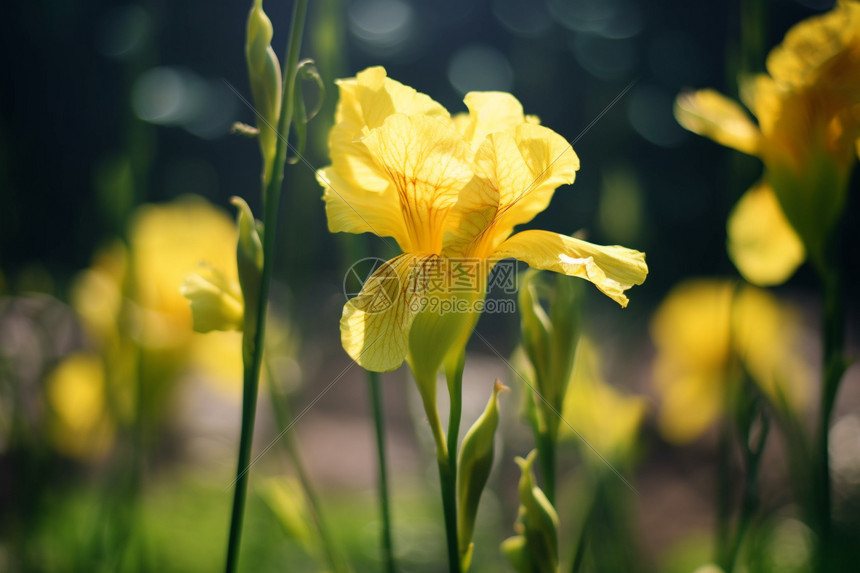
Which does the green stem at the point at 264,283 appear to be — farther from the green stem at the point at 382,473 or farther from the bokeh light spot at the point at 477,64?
the bokeh light spot at the point at 477,64

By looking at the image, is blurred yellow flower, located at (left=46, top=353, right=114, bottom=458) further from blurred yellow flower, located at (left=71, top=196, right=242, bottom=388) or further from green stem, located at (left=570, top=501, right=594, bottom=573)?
green stem, located at (left=570, top=501, right=594, bottom=573)

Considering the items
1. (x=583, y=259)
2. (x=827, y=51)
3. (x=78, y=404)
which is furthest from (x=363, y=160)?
(x=78, y=404)

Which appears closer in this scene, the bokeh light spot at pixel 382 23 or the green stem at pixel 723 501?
the green stem at pixel 723 501

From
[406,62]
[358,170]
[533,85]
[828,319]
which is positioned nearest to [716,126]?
[828,319]

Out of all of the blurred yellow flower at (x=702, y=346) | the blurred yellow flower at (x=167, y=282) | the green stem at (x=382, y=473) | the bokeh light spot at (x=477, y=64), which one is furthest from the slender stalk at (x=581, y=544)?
the bokeh light spot at (x=477, y=64)

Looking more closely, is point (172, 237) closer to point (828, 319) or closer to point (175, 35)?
point (828, 319)

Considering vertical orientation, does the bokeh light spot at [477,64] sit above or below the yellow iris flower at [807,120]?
below
